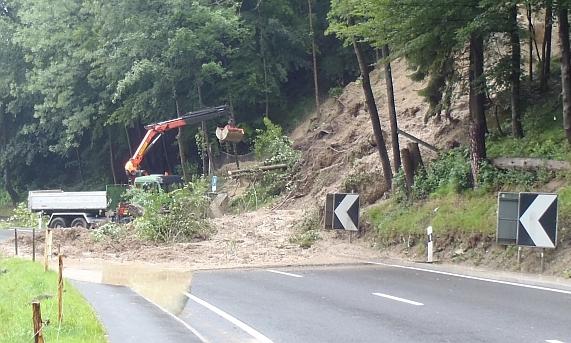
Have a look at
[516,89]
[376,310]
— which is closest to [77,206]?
[516,89]

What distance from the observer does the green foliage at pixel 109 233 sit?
91.2 feet

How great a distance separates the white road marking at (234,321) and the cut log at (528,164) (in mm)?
9760

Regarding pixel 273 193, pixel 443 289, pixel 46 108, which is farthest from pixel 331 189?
pixel 46 108

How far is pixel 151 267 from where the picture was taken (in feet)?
70.1

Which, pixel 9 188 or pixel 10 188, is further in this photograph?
pixel 10 188

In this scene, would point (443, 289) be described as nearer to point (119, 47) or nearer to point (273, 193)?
point (273, 193)

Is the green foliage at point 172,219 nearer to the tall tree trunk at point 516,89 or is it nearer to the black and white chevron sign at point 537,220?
the tall tree trunk at point 516,89

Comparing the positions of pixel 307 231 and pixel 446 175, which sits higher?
pixel 446 175

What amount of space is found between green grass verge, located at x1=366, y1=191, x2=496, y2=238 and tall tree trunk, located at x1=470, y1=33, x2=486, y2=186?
0.94 metres

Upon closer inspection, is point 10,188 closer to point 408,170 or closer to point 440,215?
point 408,170

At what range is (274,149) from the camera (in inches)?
1567

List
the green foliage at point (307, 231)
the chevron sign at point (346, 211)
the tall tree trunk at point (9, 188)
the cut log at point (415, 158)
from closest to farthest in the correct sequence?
the chevron sign at point (346, 211) < the green foliage at point (307, 231) < the cut log at point (415, 158) < the tall tree trunk at point (9, 188)

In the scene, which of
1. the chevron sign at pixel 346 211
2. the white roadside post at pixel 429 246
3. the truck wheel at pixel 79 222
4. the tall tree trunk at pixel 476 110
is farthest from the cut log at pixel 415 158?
the truck wheel at pixel 79 222

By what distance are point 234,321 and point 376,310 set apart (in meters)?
2.24
